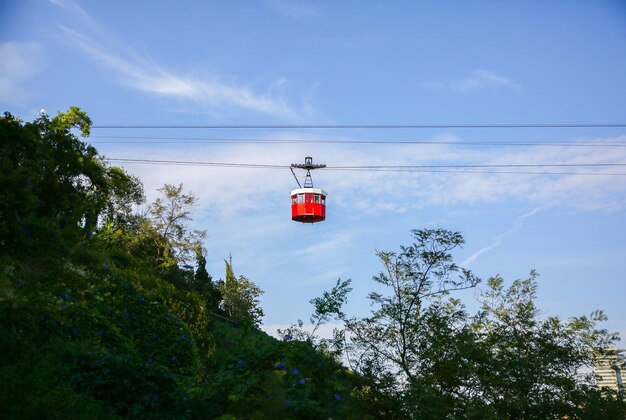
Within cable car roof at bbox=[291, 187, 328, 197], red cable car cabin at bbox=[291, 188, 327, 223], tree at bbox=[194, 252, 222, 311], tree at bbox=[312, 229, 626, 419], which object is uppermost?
cable car roof at bbox=[291, 187, 328, 197]

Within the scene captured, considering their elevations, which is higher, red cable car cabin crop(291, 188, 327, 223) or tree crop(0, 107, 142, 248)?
red cable car cabin crop(291, 188, 327, 223)

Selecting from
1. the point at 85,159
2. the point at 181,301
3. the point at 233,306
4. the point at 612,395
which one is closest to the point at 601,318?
the point at 612,395

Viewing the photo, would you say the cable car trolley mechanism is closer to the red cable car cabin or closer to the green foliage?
the red cable car cabin

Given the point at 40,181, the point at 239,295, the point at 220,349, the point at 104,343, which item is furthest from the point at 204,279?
the point at 220,349

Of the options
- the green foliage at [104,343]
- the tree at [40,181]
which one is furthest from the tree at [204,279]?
the green foliage at [104,343]

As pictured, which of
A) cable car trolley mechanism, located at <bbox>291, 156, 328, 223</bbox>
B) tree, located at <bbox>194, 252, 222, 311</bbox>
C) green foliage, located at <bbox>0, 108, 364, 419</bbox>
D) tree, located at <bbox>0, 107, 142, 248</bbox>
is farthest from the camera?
tree, located at <bbox>194, 252, 222, 311</bbox>

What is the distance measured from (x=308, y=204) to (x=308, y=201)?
0.17 meters

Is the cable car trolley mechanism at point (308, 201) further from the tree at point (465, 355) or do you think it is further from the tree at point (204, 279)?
the tree at point (465, 355)

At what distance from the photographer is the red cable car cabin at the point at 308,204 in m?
31.8

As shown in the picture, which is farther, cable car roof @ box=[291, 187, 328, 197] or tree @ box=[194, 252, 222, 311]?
tree @ box=[194, 252, 222, 311]

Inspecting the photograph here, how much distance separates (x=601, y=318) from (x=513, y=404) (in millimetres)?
3767

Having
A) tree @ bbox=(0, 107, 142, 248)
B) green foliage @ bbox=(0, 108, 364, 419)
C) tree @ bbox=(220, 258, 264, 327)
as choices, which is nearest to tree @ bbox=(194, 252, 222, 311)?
tree @ bbox=(220, 258, 264, 327)

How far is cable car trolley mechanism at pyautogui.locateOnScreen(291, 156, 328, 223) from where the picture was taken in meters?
31.7

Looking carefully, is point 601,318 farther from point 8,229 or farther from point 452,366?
point 8,229
